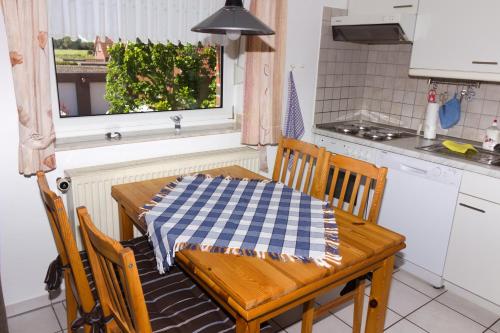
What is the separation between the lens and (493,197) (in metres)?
2.18

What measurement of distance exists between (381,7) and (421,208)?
4.67 ft

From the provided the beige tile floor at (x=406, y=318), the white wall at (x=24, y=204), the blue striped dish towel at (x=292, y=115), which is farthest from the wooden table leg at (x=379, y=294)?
the blue striped dish towel at (x=292, y=115)

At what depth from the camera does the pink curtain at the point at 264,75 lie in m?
2.50

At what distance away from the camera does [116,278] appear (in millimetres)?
1195

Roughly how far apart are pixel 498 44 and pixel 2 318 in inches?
113

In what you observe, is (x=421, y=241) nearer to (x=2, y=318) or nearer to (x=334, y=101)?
(x=334, y=101)

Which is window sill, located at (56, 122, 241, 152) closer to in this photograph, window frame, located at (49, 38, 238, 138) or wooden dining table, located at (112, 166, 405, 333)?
window frame, located at (49, 38, 238, 138)

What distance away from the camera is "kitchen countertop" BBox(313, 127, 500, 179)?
7.29 feet

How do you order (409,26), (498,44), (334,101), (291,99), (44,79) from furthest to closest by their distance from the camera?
(334,101), (291,99), (409,26), (498,44), (44,79)

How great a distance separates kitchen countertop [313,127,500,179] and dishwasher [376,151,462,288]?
33 mm

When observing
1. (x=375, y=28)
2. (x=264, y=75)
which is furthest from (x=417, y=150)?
(x=264, y=75)

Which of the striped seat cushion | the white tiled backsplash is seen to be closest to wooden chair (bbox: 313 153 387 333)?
the striped seat cushion

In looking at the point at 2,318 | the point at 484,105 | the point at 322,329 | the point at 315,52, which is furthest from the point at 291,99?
the point at 2,318

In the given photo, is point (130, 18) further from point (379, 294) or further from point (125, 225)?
point (379, 294)
